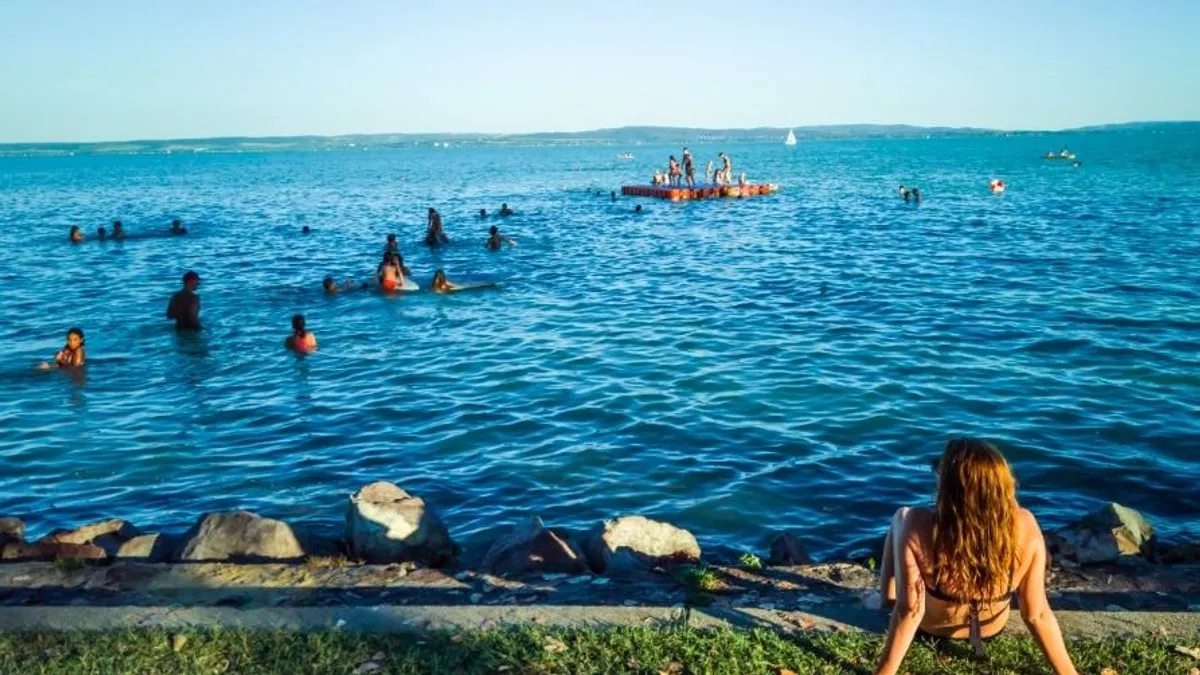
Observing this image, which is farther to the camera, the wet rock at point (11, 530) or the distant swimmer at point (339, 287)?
the distant swimmer at point (339, 287)

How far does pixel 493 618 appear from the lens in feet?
22.4

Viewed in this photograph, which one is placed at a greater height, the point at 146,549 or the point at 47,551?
the point at 47,551

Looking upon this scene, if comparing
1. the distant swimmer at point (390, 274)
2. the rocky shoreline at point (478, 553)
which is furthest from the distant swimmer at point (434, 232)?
the rocky shoreline at point (478, 553)

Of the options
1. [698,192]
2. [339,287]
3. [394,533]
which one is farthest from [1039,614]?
[698,192]

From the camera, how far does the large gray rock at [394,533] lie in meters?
9.48

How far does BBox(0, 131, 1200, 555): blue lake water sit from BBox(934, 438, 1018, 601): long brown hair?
5076 mm

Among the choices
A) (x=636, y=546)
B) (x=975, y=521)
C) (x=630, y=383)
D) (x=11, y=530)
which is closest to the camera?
(x=975, y=521)

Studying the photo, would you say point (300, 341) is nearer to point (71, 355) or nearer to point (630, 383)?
point (71, 355)

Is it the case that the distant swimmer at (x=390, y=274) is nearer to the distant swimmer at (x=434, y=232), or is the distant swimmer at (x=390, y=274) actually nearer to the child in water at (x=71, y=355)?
the child in water at (x=71, y=355)

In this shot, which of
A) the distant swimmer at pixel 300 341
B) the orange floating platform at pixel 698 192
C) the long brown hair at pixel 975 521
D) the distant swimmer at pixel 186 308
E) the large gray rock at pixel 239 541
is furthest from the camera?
the orange floating platform at pixel 698 192

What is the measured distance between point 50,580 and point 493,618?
426cm

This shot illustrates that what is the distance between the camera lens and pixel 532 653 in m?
6.24

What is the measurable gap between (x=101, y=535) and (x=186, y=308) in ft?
45.9

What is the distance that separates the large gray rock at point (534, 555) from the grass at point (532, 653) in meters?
2.34
